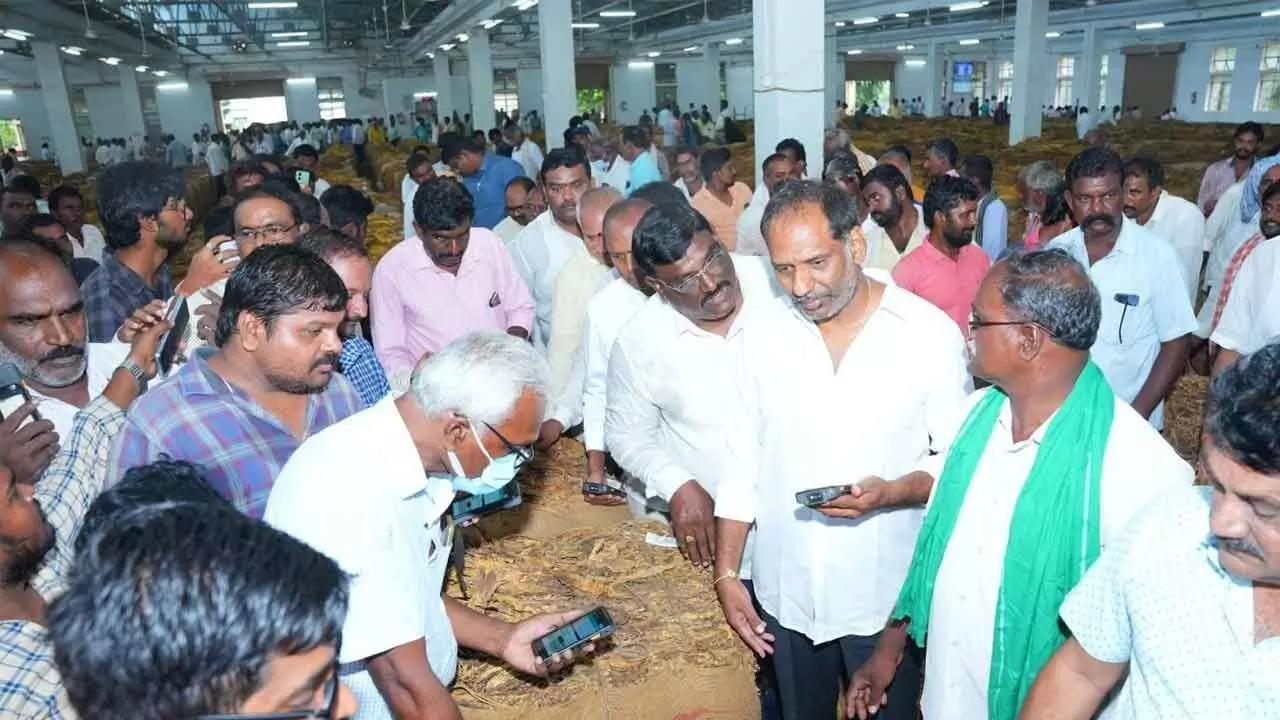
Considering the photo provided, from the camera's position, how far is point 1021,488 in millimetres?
2232

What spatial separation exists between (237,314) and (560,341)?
6.94 feet

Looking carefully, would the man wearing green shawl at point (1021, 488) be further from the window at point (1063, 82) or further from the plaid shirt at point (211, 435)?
the window at point (1063, 82)

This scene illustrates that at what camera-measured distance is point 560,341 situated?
450cm

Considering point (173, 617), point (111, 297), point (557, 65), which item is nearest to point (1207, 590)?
point (173, 617)

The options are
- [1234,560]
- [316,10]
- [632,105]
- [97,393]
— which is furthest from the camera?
[632,105]

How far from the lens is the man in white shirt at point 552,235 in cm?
573

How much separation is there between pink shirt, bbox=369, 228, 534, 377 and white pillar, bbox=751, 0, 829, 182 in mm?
3072

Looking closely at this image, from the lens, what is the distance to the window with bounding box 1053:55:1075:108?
136ft

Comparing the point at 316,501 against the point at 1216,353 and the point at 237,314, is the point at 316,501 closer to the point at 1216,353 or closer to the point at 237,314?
the point at 237,314

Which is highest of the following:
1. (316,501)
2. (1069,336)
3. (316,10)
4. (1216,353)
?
(316,10)

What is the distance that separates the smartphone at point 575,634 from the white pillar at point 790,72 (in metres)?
A: 4.91

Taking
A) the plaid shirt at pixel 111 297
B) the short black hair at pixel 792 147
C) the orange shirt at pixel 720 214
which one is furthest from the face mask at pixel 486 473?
the orange shirt at pixel 720 214

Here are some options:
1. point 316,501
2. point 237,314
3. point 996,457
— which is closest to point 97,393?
point 237,314

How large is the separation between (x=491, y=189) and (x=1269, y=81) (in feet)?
112
